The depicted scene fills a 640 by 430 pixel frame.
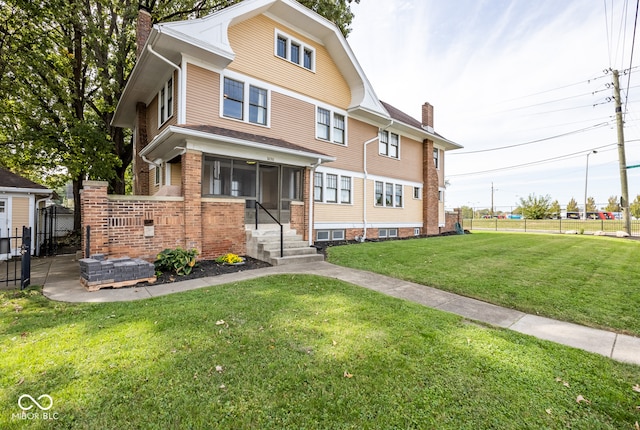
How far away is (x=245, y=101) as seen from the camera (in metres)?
10.5

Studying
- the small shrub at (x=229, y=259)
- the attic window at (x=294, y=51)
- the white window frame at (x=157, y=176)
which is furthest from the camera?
the attic window at (x=294, y=51)

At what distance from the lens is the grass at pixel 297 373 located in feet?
7.26

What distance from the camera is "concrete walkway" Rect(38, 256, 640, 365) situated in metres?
3.66

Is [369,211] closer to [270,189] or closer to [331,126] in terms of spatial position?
[331,126]

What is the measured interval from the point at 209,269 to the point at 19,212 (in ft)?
31.0

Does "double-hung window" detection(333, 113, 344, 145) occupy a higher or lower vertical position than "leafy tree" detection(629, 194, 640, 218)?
higher

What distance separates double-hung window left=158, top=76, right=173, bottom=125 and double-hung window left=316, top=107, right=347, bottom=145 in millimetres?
5928

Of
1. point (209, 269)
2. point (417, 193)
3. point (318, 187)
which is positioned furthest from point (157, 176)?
point (417, 193)

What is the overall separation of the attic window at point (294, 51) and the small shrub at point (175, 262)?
342 inches

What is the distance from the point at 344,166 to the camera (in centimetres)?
1409

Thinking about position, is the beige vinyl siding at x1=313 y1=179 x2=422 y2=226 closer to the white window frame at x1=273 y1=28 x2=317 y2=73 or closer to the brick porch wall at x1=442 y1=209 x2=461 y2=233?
the brick porch wall at x1=442 y1=209 x2=461 y2=233

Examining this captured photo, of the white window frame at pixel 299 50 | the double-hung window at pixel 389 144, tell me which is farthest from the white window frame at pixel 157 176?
the double-hung window at pixel 389 144

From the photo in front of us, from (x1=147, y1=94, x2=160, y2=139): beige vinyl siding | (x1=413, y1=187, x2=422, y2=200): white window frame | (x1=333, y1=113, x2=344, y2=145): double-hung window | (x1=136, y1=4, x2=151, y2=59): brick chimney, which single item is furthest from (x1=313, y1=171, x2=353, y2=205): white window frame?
(x1=136, y1=4, x2=151, y2=59): brick chimney
